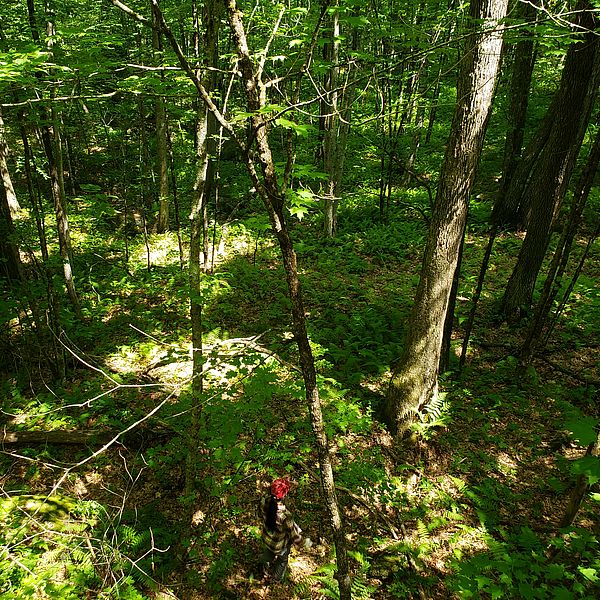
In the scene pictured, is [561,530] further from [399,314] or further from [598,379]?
[399,314]

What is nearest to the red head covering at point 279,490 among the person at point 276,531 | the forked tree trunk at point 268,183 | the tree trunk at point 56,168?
the person at point 276,531

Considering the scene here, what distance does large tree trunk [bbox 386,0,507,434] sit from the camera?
15.7 feet

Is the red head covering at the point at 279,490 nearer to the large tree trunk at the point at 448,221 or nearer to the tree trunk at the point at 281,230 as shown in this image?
the tree trunk at the point at 281,230

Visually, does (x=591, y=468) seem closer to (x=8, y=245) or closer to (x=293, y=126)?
(x=293, y=126)

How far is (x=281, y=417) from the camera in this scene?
6773mm

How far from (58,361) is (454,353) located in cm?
788

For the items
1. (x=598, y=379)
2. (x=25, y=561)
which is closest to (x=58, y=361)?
(x=25, y=561)

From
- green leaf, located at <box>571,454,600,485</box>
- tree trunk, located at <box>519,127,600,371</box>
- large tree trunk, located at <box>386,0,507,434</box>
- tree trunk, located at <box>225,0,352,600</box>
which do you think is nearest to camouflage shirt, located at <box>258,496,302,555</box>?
tree trunk, located at <box>225,0,352,600</box>

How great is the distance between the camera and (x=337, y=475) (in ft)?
18.4

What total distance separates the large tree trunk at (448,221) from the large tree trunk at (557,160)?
2647 millimetres

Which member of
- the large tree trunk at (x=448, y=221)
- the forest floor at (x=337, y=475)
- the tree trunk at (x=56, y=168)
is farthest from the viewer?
the tree trunk at (x=56, y=168)

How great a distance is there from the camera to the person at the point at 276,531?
452cm

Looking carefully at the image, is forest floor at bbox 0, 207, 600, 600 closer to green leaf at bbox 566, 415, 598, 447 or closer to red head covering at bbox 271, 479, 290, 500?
red head covering at bbox 271, 479, 290, 500

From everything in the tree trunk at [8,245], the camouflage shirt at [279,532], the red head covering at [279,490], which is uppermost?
the tree trunk at [8,245]
